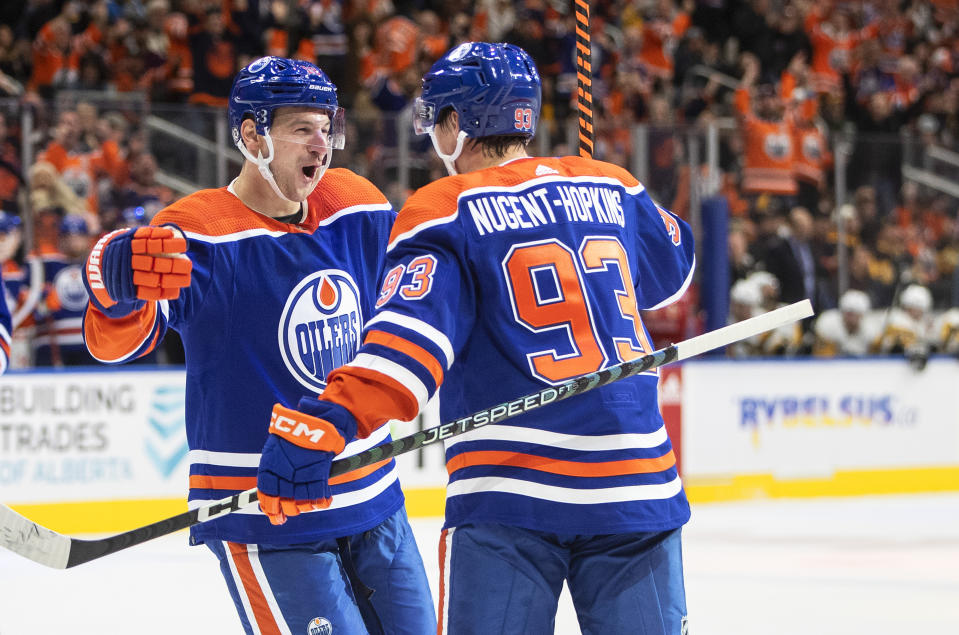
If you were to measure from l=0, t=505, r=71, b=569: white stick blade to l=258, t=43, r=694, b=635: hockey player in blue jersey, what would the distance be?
622 millimetres

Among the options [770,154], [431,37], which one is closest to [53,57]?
[431,37]

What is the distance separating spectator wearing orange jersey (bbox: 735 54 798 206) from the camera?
8.45 meters

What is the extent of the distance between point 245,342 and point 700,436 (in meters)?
5.71

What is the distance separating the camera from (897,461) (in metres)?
8.43

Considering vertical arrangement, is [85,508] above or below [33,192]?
below

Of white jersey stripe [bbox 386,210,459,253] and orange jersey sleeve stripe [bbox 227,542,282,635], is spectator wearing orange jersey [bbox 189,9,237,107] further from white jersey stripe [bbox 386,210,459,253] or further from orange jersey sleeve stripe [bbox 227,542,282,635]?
white jersey stripe [bbox 386,210,459,253]

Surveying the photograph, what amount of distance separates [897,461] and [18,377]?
503 cm

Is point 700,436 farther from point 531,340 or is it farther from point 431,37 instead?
point 531,340

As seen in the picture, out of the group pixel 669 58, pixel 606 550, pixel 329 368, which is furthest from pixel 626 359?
pixel 669 58

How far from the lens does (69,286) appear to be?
6.80 m

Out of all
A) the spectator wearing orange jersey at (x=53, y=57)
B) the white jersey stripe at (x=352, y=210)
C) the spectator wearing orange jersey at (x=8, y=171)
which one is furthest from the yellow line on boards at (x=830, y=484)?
the white jersey stripe at (x=352, y=210)

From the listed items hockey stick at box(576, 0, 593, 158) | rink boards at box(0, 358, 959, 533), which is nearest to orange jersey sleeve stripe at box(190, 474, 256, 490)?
hockey stick at box(576, 0, 593, 158)

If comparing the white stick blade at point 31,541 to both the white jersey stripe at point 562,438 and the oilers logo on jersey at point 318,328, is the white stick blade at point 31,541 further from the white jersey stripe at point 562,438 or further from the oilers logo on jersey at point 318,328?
the white jersey stripe at point 562,438

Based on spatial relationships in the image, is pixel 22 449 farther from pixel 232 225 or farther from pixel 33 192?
pixel 232 225
